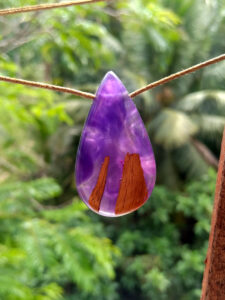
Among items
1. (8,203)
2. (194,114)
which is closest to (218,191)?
(8,203)

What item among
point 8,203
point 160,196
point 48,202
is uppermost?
point 8,203

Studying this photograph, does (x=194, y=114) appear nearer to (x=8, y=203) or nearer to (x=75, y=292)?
(x=75, y=292)

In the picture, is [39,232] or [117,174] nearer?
[117,174]

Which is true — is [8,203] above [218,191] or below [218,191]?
below

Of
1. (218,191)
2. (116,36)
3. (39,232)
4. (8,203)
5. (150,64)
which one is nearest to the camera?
(218,191)

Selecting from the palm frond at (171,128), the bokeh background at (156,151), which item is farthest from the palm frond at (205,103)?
the palm frond at (171,128)

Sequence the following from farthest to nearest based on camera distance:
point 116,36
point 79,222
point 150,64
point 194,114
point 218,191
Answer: point 116,36, point 150,64, point 194,114, point 79,222, point 218,191

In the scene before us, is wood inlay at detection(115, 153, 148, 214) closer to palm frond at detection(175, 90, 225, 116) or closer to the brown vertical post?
the brown vertical post

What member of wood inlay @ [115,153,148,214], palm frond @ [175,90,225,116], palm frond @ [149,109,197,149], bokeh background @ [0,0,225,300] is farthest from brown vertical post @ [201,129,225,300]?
palm frond @ [175,90,225,116]
